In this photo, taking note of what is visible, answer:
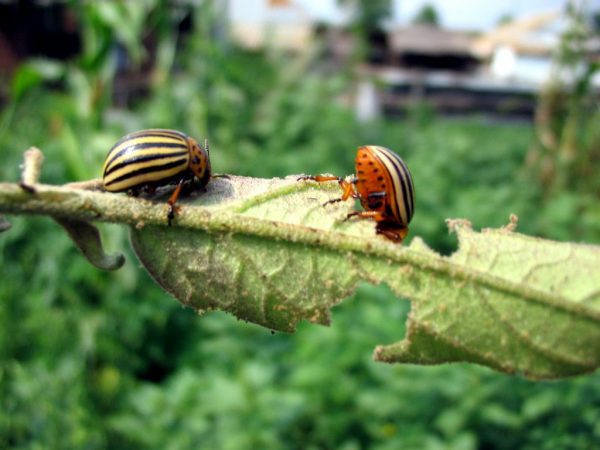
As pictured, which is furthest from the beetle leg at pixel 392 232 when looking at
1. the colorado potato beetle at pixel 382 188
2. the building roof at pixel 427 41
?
the building roof at pixel 427 41

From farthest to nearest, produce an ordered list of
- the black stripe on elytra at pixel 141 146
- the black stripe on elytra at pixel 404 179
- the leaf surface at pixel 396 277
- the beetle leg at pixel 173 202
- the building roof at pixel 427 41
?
the building roof at pixel 427 41 → the black stripe on elytra at pixel 404 179 → the black stripe on elytra at pixel 141 146 → the beetle leg at pixel 173 202 → the leaf surface at pixel 396 277

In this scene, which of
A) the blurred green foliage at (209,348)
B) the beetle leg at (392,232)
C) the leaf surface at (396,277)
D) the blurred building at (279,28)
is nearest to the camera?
the leaf surface at (396,277)

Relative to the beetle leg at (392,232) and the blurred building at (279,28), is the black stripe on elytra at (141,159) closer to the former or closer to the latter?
the beetle leg at (392,232)

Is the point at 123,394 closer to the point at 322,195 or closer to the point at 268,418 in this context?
the point at 268,418

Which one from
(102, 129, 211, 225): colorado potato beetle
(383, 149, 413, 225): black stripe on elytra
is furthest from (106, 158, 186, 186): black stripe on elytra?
(383, 149, 413, 225): black stripe on elytra

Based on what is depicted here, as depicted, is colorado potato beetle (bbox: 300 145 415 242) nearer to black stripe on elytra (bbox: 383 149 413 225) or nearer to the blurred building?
black stripe on elytra (bbox: 383 149 413 225)

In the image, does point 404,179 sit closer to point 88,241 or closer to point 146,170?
point 146,170

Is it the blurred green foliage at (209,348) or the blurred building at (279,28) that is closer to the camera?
the blurred green foliage at (209,348)
